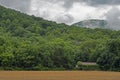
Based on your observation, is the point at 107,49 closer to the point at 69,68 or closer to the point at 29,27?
the point at 69,68

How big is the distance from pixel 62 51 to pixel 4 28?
5199cm

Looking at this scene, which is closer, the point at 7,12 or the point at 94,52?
the point at 94,52

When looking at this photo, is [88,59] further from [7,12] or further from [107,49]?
[7,12]

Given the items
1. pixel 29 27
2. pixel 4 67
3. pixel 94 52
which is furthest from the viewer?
pixel 29 27

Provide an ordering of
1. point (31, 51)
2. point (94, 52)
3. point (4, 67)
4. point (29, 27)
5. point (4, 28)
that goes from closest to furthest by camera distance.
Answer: point (4, 67), point (31, 51), point (94, 52), point (4, 28), point (29, 27)

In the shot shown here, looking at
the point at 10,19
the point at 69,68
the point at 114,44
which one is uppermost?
the point at 10,19

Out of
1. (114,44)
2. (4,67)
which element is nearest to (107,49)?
(114,44)

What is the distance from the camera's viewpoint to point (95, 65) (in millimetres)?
93625

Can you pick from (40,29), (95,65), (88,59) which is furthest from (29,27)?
(95,65)

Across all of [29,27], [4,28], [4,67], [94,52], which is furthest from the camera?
[29,27]

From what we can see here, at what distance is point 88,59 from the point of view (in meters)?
104

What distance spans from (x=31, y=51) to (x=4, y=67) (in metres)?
9.58

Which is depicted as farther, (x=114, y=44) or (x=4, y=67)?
(x=114, y=44)

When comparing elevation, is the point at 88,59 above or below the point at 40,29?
below
